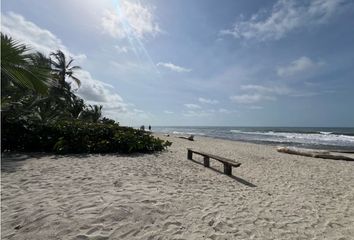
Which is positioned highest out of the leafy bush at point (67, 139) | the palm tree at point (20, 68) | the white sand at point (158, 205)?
the palm tree at point (20, 68)

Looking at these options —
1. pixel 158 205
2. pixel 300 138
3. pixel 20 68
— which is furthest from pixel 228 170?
pixel 300 138

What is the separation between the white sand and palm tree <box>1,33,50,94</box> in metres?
1.96

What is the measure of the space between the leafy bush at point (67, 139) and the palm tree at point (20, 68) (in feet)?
17.9

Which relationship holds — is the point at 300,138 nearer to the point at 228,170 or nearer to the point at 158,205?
the point at 228,170

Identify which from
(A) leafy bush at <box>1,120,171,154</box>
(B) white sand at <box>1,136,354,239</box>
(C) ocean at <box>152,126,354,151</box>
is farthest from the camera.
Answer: (C) ocean at <box>152,126,354,151</box>

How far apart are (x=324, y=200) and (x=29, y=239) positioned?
18.7 feet

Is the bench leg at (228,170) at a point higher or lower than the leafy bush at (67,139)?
lower

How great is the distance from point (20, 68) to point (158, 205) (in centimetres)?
306

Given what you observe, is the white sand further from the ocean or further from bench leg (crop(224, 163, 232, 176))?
the ocean

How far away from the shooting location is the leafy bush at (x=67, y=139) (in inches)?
365

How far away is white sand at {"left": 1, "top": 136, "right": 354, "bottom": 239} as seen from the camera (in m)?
3.44

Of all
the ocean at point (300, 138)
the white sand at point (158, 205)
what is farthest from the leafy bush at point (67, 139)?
the ocean at point (300, 138)

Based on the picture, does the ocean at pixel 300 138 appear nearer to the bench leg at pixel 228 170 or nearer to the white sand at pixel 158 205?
the bench leg at pixel 228 170

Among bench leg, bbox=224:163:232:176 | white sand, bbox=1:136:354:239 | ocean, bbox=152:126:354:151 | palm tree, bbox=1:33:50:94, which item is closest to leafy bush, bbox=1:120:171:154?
white sand, bbox=1:136:354:239
